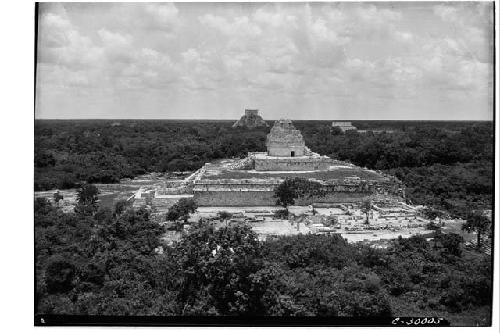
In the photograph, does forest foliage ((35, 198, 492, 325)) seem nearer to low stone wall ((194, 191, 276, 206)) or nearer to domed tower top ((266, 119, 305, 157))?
low stone wall ((194, 191, 276, 206))

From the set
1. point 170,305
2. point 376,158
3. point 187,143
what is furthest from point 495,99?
point 187,143

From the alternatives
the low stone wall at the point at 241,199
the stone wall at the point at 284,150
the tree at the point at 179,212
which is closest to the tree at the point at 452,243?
the low stone wall at the point at 241,199

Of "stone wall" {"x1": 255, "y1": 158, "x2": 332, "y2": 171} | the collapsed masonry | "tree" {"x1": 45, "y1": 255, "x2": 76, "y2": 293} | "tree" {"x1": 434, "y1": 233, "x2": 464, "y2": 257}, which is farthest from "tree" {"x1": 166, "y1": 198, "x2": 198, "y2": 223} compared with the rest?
"stone wall" {"x1": 255, "y1": 158, "x2": 332, "y2": 171}

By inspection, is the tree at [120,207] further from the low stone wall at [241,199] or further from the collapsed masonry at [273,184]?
the low stone wall at [241,199]

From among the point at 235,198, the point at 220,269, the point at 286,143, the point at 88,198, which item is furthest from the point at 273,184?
the point at 220,269

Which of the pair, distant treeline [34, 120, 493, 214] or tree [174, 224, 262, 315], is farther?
distant treeline [34, 120, 493, 214]

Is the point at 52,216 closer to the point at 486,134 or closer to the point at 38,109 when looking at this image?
the point at 38,109
